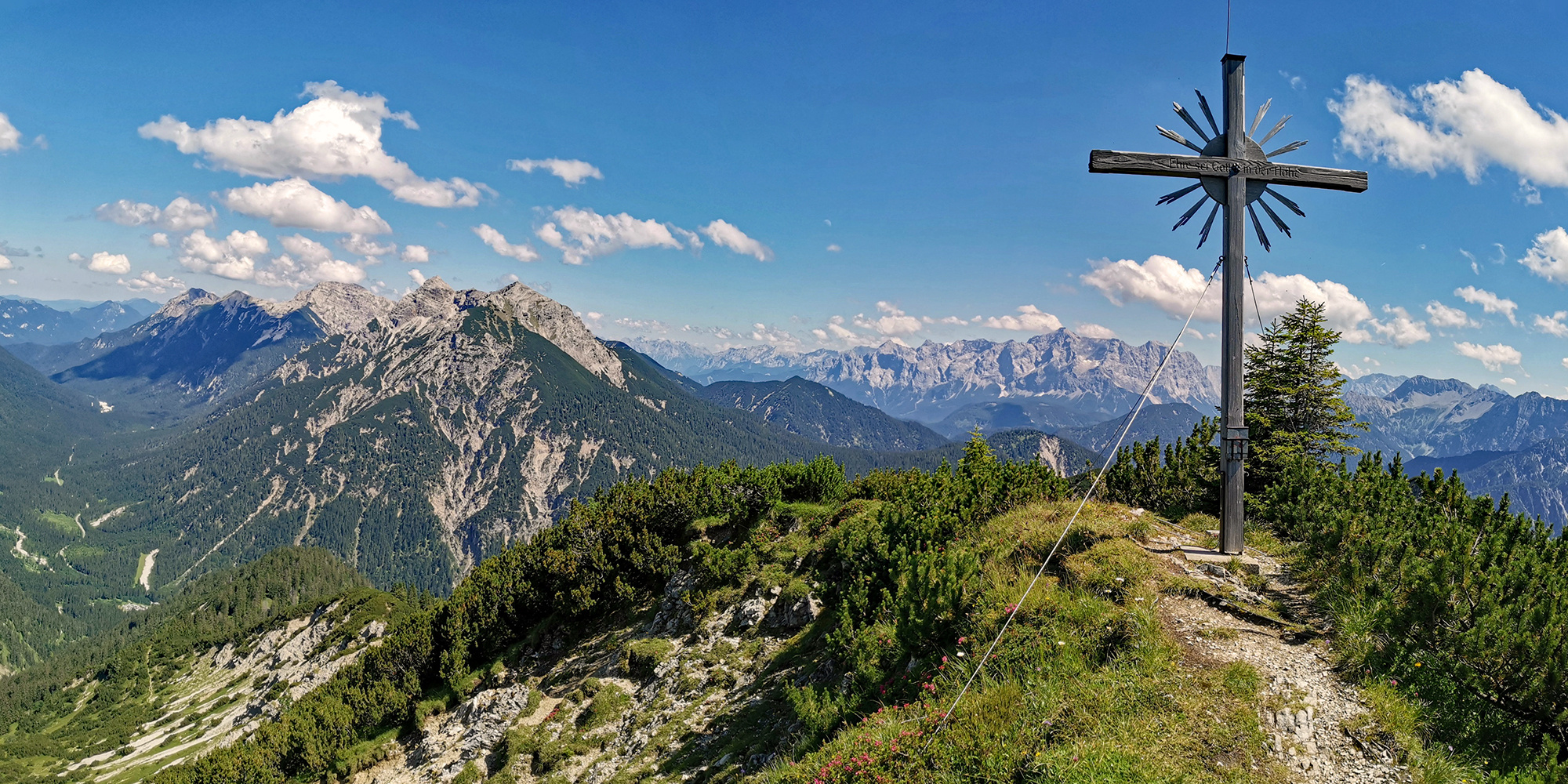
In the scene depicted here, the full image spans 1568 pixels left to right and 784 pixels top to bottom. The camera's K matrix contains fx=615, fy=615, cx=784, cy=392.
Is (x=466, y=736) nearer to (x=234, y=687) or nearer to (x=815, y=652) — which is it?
(x=815, y=652)

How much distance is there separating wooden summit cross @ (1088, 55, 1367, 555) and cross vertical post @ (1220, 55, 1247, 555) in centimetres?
2

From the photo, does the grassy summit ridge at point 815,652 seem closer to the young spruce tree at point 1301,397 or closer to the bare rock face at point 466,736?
the bare rock face at point 466,736

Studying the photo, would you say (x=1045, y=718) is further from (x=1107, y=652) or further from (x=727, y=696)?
(x=727, y=696)

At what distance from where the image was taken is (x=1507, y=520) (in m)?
12.0

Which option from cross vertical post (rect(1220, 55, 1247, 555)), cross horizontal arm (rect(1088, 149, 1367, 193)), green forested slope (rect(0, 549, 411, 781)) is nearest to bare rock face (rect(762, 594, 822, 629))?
cross vertical post (rect(1220, 55, 1247, 555))

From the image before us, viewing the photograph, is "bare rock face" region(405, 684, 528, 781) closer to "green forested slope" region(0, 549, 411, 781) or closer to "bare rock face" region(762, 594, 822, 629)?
"bare rock face" region(762, 594, 822, 629)

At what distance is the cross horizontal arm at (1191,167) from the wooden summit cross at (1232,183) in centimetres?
2

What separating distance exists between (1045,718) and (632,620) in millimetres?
20612

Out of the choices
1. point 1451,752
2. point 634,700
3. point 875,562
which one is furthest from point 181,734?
point 1451,752

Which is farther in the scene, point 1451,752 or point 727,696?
point 727,696

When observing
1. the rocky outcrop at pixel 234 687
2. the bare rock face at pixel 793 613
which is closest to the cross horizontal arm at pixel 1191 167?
the bare rock face at pixel 793 613

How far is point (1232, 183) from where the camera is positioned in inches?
502

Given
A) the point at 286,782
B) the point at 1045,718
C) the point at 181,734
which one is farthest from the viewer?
the point at 181,734

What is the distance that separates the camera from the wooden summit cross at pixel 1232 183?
12.6 m
